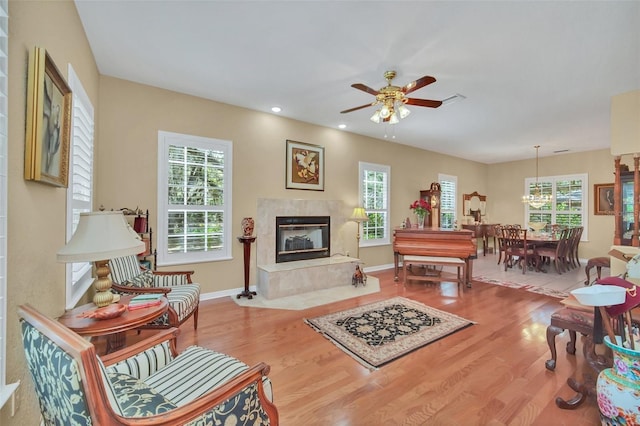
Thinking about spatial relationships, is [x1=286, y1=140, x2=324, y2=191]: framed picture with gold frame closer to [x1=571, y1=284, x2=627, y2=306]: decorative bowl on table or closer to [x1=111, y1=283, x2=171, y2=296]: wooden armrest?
[x1=111, y1=283, x2=171, y2=296]: wooden armrest

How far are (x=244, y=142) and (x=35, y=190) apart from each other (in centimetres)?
301

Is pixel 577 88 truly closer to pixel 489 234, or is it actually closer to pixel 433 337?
pixel 433 337

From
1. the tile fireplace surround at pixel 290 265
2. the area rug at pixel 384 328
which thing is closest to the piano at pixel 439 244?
the tile fireplace surround at pixel 290 265

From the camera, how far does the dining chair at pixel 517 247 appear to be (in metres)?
5.73

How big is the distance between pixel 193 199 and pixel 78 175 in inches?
60.6

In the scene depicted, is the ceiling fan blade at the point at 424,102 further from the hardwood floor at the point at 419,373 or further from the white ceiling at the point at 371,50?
the hardwood floor at the point at 419,373

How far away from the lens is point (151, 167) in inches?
140

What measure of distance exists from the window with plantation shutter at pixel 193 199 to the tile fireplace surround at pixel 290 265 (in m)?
0.57

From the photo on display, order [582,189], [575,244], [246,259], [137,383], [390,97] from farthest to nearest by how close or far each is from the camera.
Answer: [582,189] < [575,244] < [246,259] < [390,97] < [137,383]

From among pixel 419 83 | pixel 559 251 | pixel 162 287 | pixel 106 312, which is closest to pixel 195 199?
pixel 162 287

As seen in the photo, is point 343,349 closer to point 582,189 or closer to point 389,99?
point 389,99

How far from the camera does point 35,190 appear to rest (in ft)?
4.75

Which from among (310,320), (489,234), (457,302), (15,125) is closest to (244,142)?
(310,320)

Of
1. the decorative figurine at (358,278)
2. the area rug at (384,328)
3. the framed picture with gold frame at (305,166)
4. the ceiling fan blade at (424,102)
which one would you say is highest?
the ceiling fan blade at (424,102)
